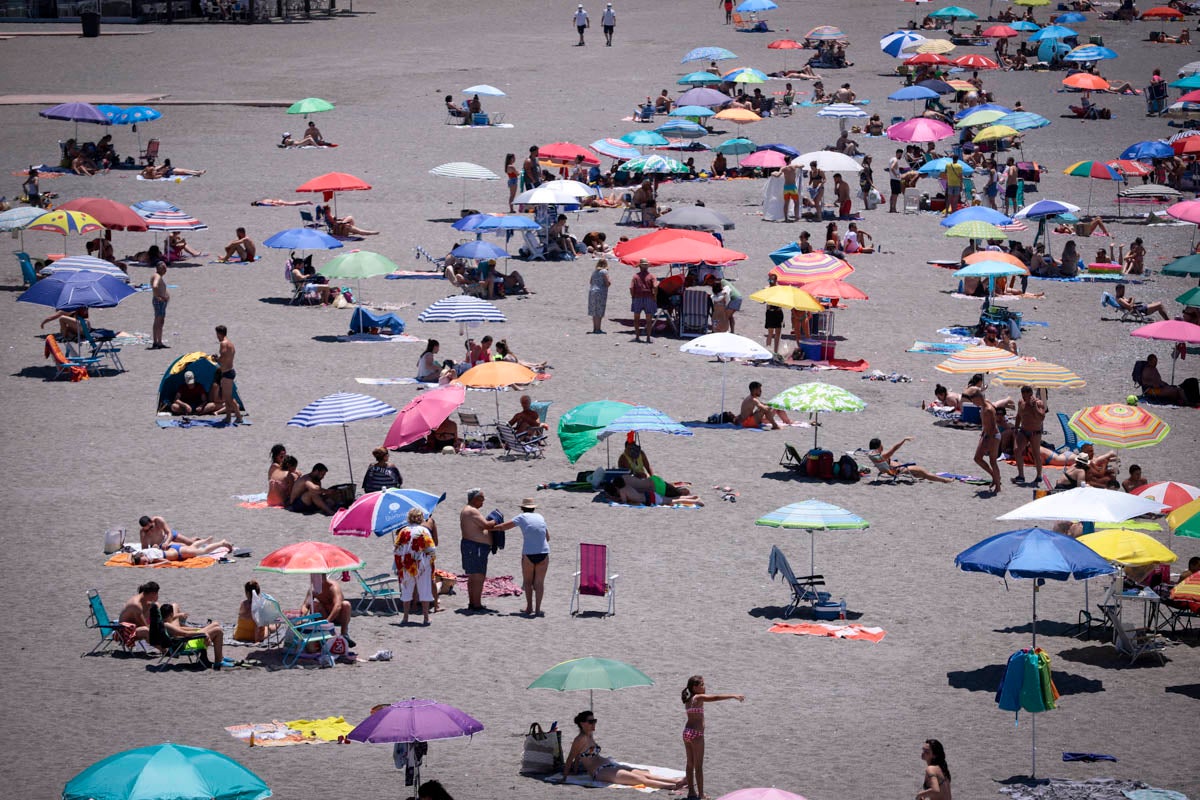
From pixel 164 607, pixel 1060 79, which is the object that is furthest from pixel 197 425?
pixel 1060 79

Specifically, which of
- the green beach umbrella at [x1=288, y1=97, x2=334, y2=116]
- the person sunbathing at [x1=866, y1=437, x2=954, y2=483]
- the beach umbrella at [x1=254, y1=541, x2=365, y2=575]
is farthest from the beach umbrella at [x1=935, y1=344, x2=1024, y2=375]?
the green beach umbrella at [x1=288, y1=97, x2=334, y2=116]

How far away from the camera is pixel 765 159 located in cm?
3984

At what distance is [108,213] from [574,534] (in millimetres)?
15974

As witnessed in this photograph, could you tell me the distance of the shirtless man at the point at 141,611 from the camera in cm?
1423

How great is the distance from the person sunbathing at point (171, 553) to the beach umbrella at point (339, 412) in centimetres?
253

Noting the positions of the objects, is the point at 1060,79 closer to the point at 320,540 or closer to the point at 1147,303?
the point at 1147,303

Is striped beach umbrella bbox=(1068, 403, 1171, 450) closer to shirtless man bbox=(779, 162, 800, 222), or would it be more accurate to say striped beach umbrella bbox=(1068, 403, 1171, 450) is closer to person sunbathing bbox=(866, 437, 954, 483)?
person sunbathing bbox=(866, 437, 954, 483)

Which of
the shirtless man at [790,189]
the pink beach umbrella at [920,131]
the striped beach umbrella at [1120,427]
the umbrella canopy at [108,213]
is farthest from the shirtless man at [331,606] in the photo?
the pink beach umbrella at [920,131]

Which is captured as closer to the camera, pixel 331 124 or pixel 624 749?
pixel 624 749

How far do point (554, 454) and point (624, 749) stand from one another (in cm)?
923

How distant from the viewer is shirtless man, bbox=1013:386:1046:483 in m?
20.7

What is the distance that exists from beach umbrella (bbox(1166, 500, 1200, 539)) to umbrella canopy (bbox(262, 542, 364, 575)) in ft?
27.8

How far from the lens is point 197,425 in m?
22.0

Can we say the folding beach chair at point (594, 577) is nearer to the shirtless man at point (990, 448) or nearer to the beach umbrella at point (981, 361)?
the shirtless man at point (990, 448)
